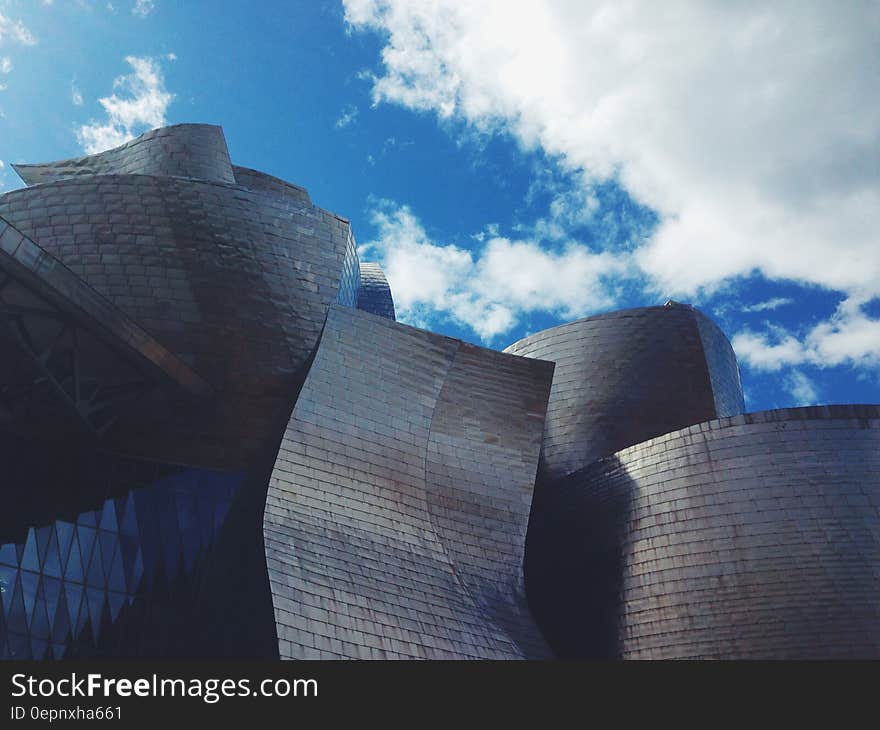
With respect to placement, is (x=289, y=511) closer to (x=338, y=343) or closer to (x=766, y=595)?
(x=338, y=343)

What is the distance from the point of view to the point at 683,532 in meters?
18.6

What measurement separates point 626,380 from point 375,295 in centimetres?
1247

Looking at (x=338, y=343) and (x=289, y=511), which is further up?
(x=338, y=343)

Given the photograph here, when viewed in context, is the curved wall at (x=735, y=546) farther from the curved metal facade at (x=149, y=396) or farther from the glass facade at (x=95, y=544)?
the glass facade at (x=95, y=544)

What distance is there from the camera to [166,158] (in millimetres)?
24688

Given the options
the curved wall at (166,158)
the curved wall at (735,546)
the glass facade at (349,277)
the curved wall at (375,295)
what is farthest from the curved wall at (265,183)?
the curved wall at (735,546)

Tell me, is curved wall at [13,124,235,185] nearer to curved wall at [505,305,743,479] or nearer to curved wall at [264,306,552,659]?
curved wall at [264,306,552,659]

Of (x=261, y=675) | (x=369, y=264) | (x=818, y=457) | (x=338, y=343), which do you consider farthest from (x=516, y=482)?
(x=369, y=264)

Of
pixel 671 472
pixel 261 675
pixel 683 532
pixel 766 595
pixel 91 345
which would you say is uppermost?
pixel 91 345

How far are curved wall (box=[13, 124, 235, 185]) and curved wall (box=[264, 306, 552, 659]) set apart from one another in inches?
289

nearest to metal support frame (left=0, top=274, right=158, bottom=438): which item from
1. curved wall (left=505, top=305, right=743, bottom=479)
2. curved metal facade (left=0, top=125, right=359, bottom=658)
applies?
curved metal facade (left=0, top=125, right=359, bottom=658)

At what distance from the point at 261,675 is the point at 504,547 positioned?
11099mm

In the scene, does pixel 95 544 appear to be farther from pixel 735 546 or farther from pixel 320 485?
pixel 735 546

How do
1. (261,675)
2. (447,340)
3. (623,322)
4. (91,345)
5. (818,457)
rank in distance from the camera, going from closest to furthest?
1. (261,675)
2. (91,345)
3. (818,457)
4. (447,340)
5. (623,322)
